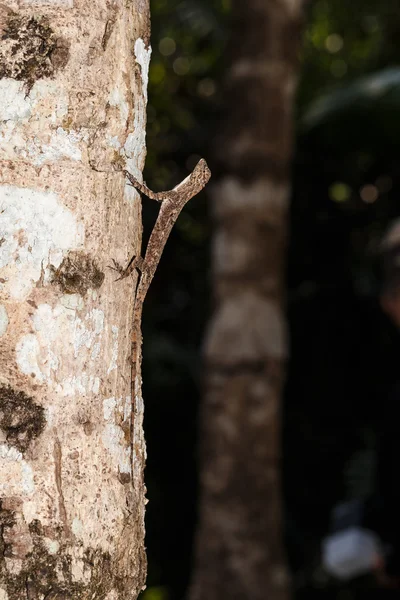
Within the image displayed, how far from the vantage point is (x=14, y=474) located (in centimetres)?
100

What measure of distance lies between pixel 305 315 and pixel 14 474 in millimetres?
4829

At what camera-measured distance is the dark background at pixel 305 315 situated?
5.37 meters

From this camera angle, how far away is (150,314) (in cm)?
566

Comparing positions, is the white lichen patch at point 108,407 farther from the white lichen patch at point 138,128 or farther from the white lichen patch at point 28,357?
the white lichen patch at point 138,128

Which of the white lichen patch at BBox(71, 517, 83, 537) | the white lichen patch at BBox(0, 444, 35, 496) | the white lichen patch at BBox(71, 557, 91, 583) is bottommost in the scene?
the white lichen patch at BBox(71, 557, 91, 583)

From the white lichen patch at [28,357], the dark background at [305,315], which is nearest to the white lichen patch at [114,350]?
the white lichen patch at [28,357]

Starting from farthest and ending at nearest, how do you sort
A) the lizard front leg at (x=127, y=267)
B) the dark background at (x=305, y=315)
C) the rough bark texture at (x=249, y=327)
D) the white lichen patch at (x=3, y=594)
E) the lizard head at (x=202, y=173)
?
the dark background at (x=305, y=315), the rough bark texture at (x=249, y=327), the lizard head at (x=202, y=173), the lizard front leg at (x=127, y=267), the white lichen patch at (x=3, y=594)

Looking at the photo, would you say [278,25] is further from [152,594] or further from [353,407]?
[152,594]

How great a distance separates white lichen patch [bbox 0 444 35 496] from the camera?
1000 mm

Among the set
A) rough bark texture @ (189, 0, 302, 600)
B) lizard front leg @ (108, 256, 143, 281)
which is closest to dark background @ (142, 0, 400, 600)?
rough bark texture @ (189, 0, 302, 600)

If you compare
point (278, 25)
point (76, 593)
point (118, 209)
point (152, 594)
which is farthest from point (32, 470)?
point (152, 594)

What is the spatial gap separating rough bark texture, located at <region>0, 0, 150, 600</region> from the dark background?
407cm

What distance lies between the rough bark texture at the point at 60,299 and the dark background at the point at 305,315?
407 centimetres

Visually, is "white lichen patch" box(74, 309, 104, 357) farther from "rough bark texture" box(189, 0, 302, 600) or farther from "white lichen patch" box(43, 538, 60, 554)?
"rough bark texture" box(189, 0, 302, 600)
